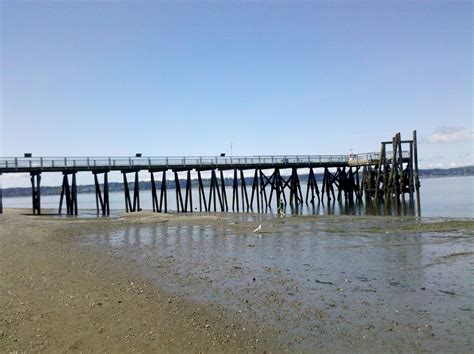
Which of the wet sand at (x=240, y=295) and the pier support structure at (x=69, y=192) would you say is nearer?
the wet sand at (x=240, y=295)

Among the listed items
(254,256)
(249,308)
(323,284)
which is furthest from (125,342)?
(254,256)

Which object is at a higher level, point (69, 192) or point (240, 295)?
point (69, 192)

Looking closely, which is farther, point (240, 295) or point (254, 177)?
point (254, 177)

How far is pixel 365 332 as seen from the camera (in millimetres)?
7188

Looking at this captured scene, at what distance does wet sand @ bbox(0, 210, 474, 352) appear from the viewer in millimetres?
6812

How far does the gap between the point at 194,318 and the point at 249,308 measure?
4.18 feet

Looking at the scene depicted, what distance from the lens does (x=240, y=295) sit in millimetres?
9531

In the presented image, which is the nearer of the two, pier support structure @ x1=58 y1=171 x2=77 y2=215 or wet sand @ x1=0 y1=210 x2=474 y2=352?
wet sand @ x1=0 y1=210 x2=474 y2=352

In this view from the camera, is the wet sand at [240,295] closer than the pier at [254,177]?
Yes

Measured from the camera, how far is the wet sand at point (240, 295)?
22.4 ft

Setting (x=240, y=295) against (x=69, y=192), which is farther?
(x=69, y=192)

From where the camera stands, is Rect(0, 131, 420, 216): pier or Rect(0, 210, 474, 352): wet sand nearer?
Rect(0, 210, 474, 352): wet sand

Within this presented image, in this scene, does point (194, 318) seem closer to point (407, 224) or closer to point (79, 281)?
point (79, 281)

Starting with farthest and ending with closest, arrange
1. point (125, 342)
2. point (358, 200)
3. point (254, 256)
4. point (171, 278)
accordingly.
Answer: point (358, 200), point (254, 256), point (171, 278), point (125, 342)
